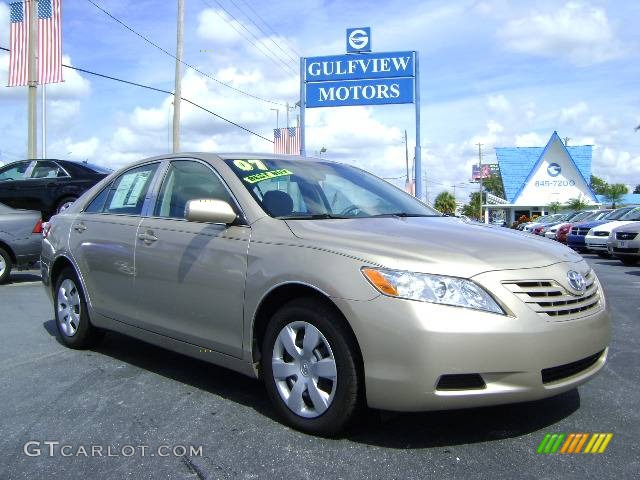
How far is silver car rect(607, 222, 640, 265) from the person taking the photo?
14172 millimetres

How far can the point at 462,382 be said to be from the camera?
3.10m

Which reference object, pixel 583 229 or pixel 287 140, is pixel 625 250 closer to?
pixel 583 229

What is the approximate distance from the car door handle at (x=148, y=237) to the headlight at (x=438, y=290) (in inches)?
78.5

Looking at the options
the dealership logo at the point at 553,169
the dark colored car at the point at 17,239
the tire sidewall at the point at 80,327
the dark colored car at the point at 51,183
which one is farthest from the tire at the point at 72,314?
the dealership logo at the point at 553,169

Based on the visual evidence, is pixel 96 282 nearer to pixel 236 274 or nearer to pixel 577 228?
pixel 236 274

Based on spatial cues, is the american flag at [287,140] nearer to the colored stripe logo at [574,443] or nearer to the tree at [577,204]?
the colored stripe logo at [574,443]

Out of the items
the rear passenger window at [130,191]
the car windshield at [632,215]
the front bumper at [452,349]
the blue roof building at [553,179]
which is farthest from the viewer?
the blue roof building at [553,179]

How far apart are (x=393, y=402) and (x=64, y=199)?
1065cm

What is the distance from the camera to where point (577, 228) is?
19.8 meters

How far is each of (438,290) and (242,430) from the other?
1.38 meters

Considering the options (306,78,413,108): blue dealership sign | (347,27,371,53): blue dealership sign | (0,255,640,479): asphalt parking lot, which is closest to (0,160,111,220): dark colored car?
(0,255,640,479): asphalt parking lot

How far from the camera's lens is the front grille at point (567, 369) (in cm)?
320

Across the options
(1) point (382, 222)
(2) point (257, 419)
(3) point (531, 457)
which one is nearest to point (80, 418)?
(2) point (257, 419)

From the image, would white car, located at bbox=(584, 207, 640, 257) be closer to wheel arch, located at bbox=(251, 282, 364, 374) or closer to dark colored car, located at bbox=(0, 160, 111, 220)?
dark colored car, located at bbox=(0, 160, 111, 220)
